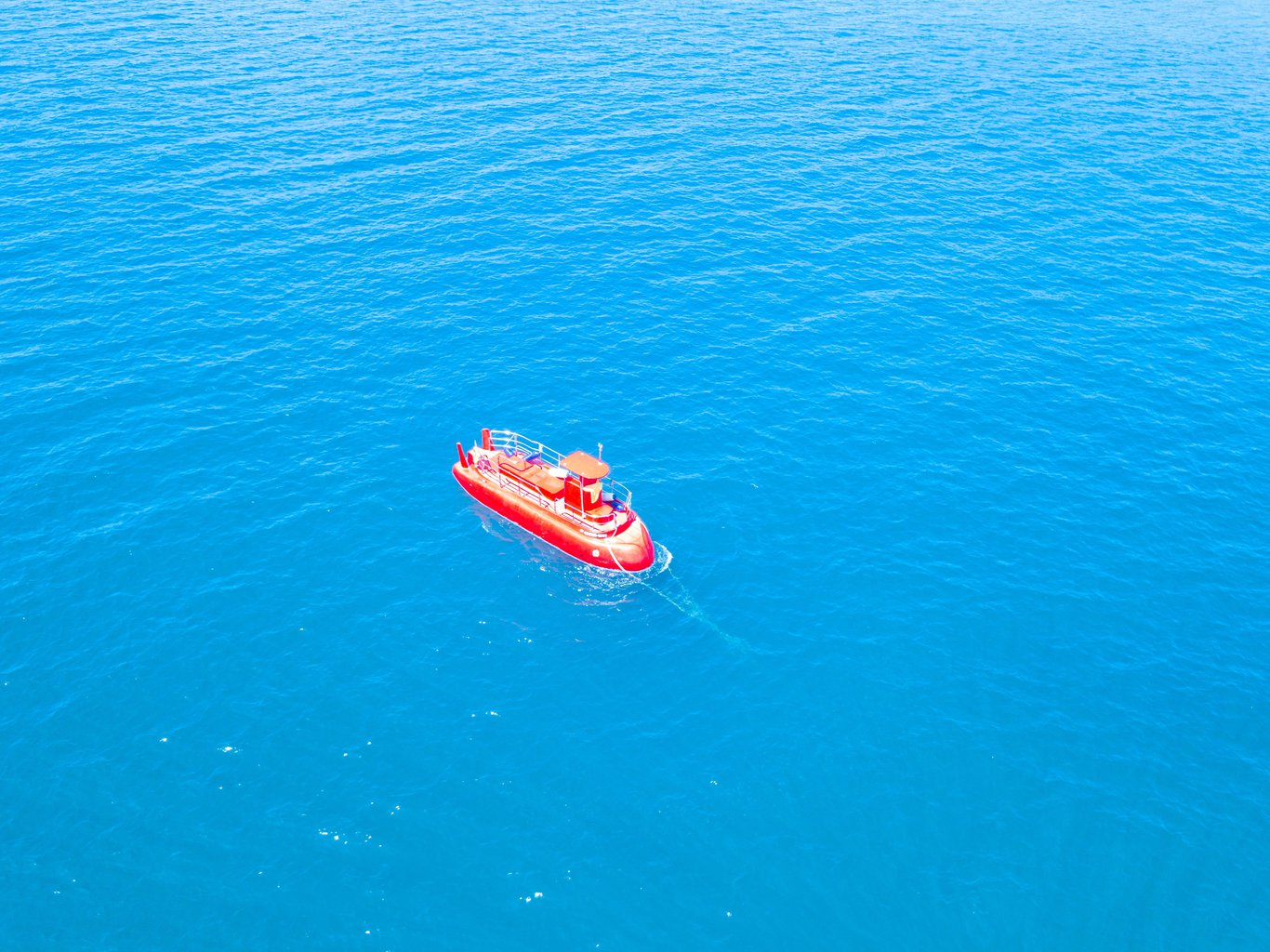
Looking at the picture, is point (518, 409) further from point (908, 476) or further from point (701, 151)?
point (701, 151)

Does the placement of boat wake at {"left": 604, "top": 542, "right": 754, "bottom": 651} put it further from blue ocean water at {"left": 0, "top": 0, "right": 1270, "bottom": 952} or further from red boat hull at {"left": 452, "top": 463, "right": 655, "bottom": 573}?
red boat hull at {"left": 452, "top": 463, "right": 655, "bottom": 573}

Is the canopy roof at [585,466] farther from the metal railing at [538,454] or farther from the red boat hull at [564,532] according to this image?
the red boat hull at [564,532]

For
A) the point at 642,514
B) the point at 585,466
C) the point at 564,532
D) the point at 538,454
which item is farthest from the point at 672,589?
the point at 538,454

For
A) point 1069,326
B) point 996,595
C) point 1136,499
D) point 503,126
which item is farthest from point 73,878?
point 503,126

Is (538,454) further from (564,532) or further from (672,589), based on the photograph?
(672,589)

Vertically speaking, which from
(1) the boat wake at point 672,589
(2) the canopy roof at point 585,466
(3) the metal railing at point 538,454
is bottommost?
(1) the boat wake at point 672,589

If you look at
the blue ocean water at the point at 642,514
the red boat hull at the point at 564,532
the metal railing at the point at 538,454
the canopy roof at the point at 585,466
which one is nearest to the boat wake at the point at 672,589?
the blue ocean water at the point at 642,514
